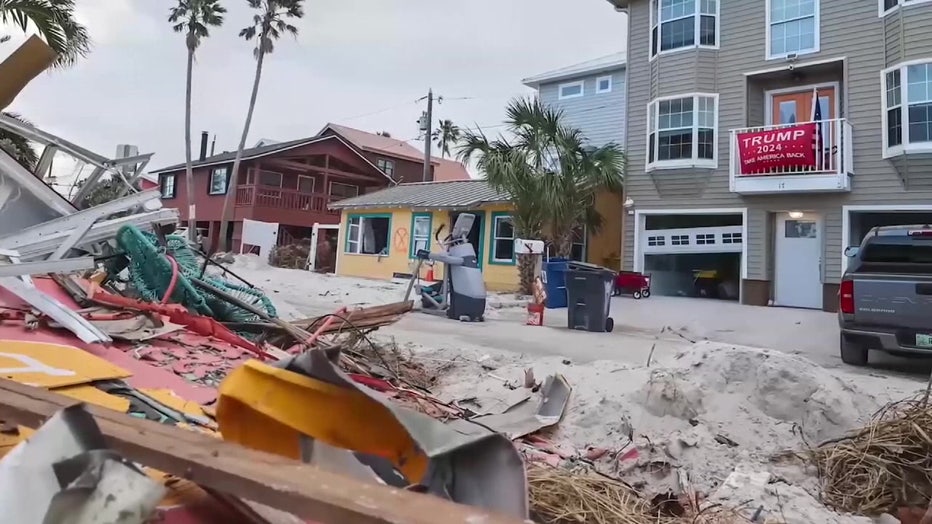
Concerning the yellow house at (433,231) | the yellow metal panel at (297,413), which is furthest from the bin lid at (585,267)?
the yellow metal panel at (297,413)

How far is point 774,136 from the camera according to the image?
14031 millimetres

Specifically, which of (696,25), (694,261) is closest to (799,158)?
(696,25)

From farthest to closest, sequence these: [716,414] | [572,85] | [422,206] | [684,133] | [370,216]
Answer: [572,85]
[370,216]
[422,206]
[684,133]
[716,414]

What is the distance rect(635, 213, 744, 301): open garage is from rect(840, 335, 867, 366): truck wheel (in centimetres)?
814

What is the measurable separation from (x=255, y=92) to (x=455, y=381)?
27125 mm

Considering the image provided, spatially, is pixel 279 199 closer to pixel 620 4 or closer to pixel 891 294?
pixel 620 4

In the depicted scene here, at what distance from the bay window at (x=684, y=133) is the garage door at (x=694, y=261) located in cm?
191

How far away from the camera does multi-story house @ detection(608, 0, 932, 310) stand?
1312 centimetres

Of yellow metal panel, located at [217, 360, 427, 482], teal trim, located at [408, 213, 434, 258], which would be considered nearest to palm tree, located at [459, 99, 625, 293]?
teal trim, located at [408, 213, 434, 258]

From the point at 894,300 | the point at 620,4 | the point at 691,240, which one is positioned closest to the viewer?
the point at 894,300

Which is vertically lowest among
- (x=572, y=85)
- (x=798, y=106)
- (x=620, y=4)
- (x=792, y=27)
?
(x=798, y=106)

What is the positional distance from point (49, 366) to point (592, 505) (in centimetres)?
281

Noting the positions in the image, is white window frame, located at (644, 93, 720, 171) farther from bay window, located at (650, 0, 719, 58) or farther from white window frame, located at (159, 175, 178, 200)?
white window frame, located at (159, 175, 178, 200)

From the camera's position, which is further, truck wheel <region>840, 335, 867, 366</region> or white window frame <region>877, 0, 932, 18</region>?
white window frame <region>877, 0, 932, 18</region>
